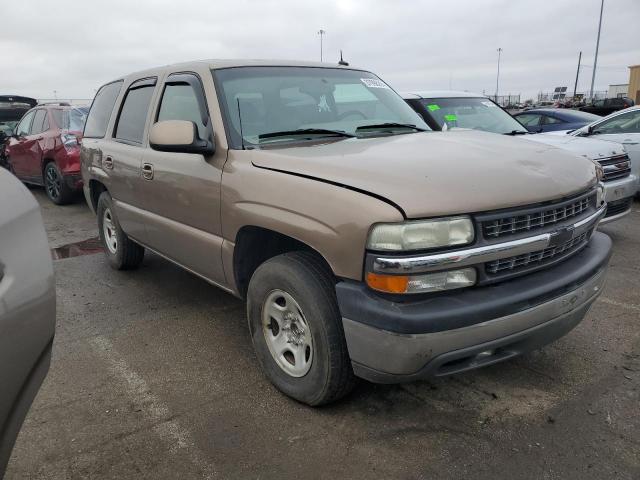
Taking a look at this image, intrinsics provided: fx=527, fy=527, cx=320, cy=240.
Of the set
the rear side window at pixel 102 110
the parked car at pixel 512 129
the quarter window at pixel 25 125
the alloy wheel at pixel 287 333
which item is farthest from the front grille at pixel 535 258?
the quarter window at pixel 25 125

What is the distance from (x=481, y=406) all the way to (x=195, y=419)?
4.91 feet

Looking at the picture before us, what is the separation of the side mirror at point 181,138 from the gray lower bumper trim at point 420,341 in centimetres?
145

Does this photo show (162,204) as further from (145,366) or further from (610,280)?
(610,280)

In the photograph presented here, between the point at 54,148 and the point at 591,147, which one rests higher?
the point at 591,147

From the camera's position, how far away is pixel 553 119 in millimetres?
10367

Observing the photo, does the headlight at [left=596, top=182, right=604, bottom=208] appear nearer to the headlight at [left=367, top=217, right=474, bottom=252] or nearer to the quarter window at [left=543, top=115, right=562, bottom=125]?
the headlight at [left=367, top=217, right=474, bottom=252]

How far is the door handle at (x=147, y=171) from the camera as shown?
151 inches

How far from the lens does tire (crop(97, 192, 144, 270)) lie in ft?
16.2

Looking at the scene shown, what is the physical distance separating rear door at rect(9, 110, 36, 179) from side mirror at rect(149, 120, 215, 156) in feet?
25.4

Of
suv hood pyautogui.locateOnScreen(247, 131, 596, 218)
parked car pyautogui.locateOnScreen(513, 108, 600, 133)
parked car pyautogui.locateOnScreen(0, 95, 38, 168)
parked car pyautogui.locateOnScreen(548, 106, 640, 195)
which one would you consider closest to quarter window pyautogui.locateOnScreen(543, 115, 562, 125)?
parked car pyautogui.locateOnScreen(513, 108, 600, 133)

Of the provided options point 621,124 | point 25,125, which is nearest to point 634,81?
point 621,124

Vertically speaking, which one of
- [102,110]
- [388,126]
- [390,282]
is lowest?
[390,282]

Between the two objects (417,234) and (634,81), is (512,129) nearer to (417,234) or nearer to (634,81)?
(417,234)

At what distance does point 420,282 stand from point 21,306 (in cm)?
145
